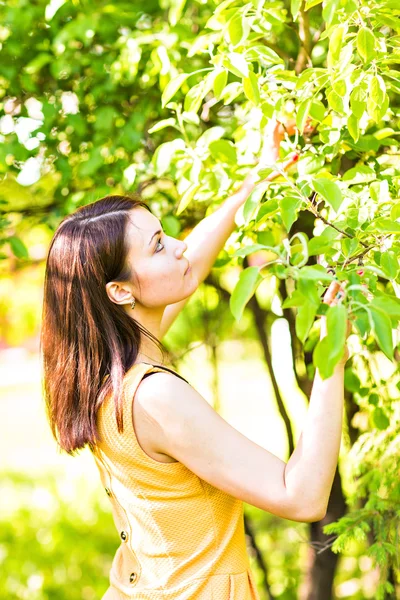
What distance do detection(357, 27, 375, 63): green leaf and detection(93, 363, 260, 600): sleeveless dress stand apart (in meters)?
0.71

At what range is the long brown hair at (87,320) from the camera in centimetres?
166

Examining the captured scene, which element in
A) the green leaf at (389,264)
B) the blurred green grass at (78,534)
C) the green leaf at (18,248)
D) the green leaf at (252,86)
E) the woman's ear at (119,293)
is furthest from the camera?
the blurred green grass at (78,534)

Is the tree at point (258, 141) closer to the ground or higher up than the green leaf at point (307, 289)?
closer to the ground

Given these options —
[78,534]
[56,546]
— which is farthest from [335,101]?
[78,534]

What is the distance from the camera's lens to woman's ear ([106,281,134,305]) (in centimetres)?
167

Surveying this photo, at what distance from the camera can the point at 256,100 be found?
61.4 inches

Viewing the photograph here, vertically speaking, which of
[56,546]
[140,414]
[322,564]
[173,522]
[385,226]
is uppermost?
[385,226]

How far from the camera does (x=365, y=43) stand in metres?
1.40

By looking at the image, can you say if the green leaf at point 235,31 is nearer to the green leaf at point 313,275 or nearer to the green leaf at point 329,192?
the green leaf at point 329,192

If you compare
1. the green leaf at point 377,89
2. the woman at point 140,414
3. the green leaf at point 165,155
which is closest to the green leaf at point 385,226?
the green leaf at point 377,89

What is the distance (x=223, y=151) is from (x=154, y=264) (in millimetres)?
430

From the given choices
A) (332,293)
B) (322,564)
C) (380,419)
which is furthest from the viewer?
(322,564)

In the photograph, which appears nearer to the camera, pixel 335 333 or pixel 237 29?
pixel 335 333

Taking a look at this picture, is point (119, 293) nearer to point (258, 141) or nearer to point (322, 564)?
point (258, 141)
